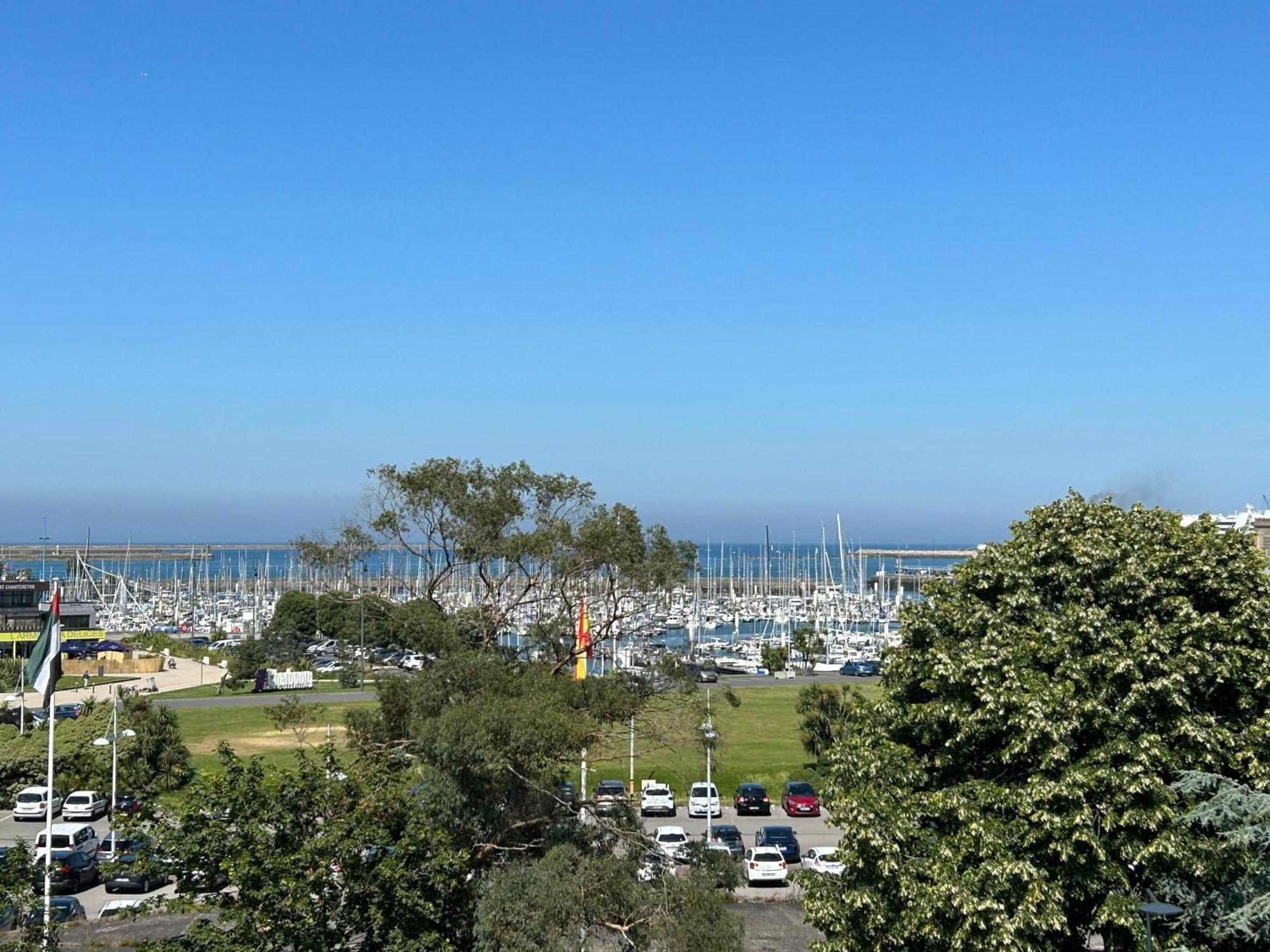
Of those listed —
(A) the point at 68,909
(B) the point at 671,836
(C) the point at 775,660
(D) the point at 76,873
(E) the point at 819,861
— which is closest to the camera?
(A) the point at 68,909

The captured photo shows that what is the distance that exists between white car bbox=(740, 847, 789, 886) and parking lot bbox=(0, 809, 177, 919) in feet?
45.7

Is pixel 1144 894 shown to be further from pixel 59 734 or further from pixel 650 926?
pixel 59 734

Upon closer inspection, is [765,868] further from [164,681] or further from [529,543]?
[164,681]

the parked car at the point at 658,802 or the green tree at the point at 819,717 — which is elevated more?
the green tree at the point at 819,717

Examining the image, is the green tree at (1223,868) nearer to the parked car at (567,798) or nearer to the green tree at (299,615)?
the parked car at (567,798)

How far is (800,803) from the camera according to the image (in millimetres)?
36219

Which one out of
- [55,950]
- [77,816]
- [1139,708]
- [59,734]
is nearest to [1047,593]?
[1139,708]

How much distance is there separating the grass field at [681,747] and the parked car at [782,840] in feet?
9.73

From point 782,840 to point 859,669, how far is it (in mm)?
45917

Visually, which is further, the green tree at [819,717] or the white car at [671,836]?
the green tree at [819,717]

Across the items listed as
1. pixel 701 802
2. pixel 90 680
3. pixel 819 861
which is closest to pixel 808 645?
pixel 701 802

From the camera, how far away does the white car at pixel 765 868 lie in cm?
2848

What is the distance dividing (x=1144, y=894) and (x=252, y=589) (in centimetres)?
15799

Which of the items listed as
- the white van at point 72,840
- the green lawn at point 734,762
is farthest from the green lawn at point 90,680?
the green lawn at point 734,762
